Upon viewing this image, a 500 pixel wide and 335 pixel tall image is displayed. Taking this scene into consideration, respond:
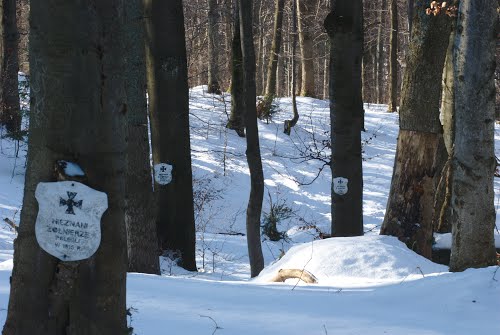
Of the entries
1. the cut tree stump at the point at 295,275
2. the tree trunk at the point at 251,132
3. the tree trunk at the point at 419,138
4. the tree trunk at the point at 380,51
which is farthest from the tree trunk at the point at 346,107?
the tree trunk at the point at 380,51

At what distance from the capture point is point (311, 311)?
382cm

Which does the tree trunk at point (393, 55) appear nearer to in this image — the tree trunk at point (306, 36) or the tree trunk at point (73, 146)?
the tree trunk at point (306, 36)

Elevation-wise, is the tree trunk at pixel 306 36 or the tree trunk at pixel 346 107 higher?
the tree trunk at pixel 306 36

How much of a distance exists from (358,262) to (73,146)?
3.90 m

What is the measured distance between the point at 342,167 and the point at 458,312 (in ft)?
14.7

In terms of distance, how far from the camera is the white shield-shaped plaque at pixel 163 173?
882 cm

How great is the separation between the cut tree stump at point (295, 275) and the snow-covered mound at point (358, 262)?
A: 0.06 metres

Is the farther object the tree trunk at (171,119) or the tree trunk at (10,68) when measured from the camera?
the tree trunk at (10,68)

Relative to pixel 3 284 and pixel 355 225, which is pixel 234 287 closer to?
pixel 3 284

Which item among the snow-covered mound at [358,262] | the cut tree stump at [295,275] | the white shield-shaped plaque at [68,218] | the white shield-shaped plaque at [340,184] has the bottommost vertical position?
the cut tree stump at [295,275]

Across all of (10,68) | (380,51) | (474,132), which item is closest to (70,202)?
(474,132)

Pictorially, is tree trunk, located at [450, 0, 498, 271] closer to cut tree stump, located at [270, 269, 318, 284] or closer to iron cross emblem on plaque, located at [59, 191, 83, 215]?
cut tree stump, located at [270, 269, 318, 284]

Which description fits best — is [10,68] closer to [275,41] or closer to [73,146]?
[275,41]

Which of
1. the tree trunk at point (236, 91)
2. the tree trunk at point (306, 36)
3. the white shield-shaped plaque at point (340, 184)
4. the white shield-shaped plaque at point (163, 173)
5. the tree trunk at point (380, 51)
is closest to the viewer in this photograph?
the white shield-shaped plaque at point (340, 184)
